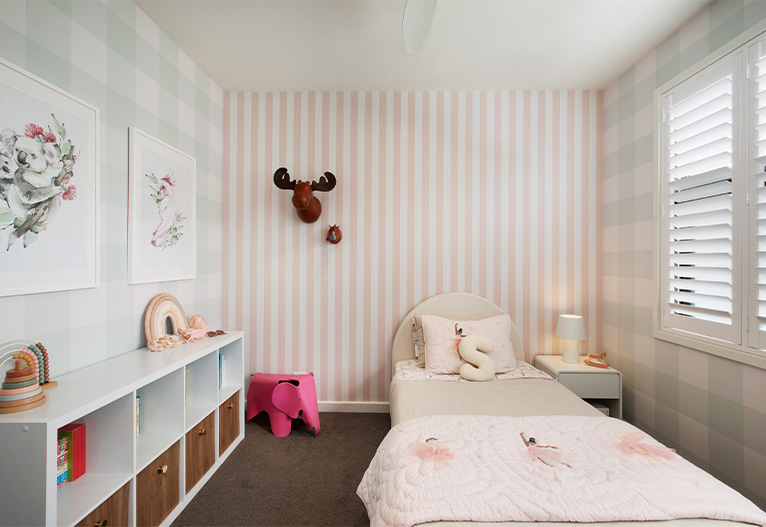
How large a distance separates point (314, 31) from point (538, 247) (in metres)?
2.31

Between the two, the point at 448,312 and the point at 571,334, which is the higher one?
the point at 448,312

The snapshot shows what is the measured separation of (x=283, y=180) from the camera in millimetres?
2654

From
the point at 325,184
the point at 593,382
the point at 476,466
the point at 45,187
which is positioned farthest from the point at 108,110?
the point at 593,382

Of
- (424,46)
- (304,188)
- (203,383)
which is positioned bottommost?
(203,383)

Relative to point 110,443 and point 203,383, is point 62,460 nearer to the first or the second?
point 110,443

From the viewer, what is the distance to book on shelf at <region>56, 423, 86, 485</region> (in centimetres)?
134

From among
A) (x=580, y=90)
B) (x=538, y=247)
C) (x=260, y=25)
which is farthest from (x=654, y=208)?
(x=260, y=25)

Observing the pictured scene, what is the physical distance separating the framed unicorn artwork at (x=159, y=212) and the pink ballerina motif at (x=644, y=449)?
2.53 metres

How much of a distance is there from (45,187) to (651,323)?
3.46m

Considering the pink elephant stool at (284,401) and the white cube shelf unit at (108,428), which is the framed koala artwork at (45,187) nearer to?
the white cube shelf unit at (108,428)

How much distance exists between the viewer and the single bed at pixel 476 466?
105 centimetres

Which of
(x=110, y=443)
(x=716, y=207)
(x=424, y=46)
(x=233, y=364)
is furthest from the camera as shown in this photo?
(x=233, y=364)

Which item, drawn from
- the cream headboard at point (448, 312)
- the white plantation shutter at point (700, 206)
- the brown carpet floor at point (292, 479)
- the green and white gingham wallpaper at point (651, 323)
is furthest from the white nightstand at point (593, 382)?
the brown carpet floor at point (292, 479)

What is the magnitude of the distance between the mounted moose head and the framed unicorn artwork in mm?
622
